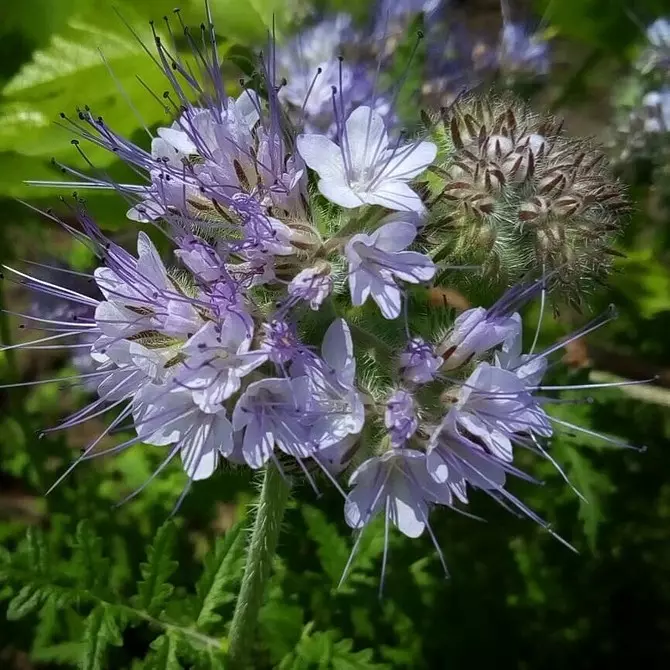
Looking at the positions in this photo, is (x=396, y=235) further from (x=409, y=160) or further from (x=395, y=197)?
(x=409, y=160)

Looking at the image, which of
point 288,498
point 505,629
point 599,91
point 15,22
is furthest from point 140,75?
point 599,91

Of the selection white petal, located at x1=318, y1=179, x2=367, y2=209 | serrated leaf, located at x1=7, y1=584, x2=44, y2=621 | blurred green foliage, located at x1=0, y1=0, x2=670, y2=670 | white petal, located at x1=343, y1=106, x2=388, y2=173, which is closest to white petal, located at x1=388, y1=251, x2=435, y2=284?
white petal, located at x1=318, y1=179, x2=367, y2=209

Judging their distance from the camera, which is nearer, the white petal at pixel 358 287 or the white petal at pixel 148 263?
the white petal at pixel 358 287

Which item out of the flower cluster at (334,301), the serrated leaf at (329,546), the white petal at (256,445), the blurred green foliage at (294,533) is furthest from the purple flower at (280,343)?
the serrated leaf at (329,546)

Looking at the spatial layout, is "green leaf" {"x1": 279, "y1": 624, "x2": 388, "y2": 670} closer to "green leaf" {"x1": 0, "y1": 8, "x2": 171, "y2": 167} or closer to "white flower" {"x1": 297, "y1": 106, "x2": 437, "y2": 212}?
"white flower" {"x1": 297, "y1": 106, "x2": 437, "y2": 212}

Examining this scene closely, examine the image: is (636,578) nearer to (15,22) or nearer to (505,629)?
(505,629)

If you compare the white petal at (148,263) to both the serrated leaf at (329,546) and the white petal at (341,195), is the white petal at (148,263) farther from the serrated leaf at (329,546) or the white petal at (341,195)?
the serrated leaf at (329,546)
